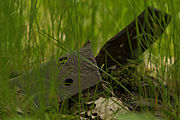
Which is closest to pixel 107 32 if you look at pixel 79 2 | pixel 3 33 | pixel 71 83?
pixel 79 2

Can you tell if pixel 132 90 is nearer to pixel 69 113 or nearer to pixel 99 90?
pixel 99 90

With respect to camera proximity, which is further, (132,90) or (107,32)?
(107,32)

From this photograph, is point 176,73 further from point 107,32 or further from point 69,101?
point 107,32

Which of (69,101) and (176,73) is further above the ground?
(176,73)

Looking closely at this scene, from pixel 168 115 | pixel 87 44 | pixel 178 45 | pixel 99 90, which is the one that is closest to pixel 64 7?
pixel 87 44

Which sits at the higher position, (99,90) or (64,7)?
(64,7)

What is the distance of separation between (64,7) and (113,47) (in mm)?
484

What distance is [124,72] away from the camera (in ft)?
6.63

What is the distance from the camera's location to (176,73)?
1.54 m

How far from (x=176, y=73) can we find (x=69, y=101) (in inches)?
26.9

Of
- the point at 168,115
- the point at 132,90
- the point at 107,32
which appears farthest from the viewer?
the point at 107,32

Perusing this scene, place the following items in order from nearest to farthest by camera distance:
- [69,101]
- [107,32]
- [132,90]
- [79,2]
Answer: [69,101] → [132,90] → [79,2] → [107,32]

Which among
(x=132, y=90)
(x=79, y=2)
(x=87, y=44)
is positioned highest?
(x=79, y=2)

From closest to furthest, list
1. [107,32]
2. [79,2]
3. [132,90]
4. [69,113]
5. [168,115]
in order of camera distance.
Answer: [168,115]
[69,113]
[132,90]
[79,2]
[107,32]
